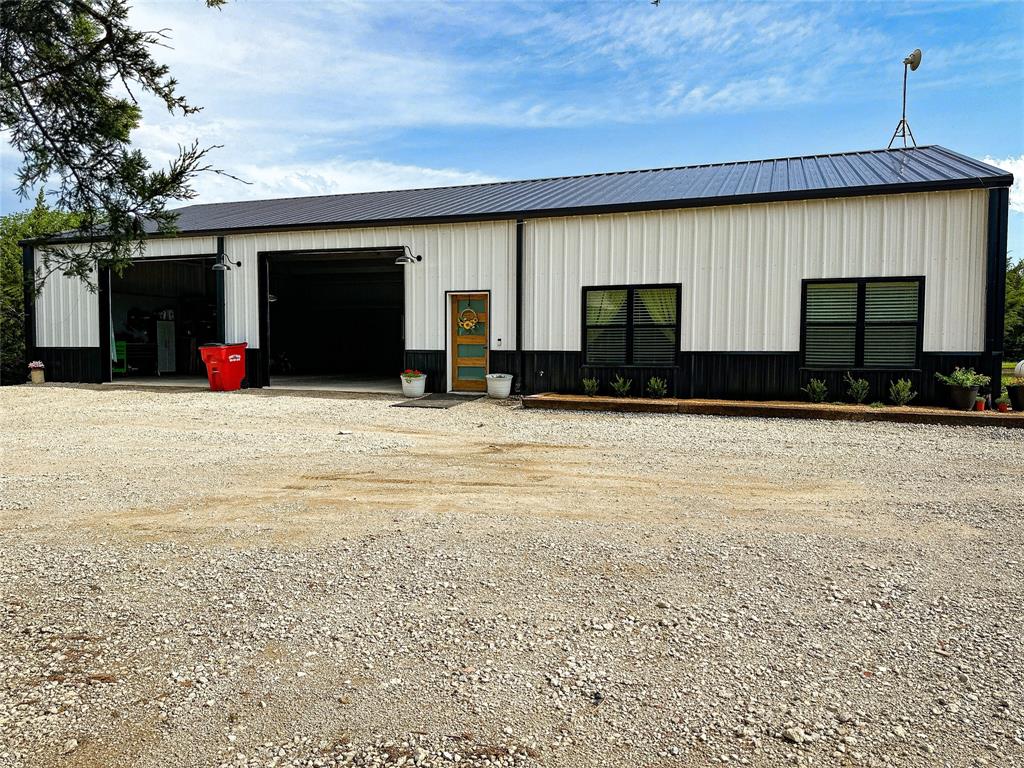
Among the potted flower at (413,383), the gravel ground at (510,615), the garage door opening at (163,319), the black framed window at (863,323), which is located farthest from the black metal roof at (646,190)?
the gravel ground at (510,615)

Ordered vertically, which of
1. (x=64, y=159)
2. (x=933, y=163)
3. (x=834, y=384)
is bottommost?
(x=834, y=384)

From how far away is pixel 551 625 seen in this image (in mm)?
2957

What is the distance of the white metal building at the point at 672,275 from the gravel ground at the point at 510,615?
5003mm

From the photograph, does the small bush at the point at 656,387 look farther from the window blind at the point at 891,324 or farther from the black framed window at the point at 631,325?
the window blind at the point at 891,324

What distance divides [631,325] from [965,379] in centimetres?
511

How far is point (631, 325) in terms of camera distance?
475 inches

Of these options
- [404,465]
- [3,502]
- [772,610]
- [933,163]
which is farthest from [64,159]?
[933,163]

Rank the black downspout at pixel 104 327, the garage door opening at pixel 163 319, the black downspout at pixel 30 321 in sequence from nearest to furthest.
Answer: the black downspout at pixel 104 327
the black downspout at pixel 30 321
the garage door opening at pixel 163 319

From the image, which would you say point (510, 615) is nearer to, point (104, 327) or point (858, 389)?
point (858, 389)

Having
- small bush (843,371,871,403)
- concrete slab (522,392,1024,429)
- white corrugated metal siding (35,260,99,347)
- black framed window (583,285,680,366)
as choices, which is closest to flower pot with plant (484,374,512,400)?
concrete slab (522,392,1024,429)

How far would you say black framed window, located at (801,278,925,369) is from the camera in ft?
34.6

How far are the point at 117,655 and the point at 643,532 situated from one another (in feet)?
9.58

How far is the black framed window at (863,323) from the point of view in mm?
10539

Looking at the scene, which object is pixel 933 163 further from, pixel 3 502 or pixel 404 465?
pixel 3 502
